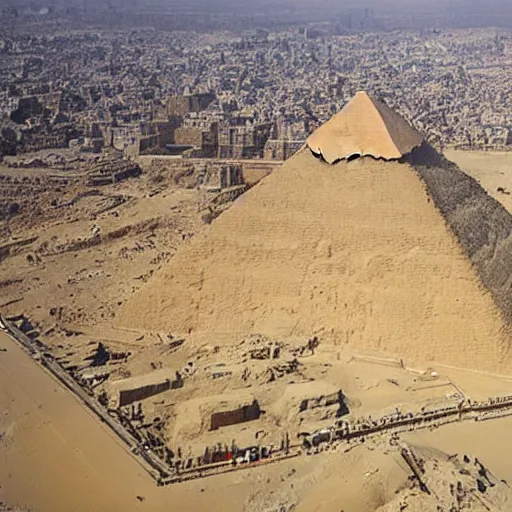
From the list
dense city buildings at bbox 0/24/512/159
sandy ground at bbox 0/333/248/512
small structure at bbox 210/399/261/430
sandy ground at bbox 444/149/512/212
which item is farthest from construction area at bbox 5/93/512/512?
dense city buildings at bbox 0/24/512/159

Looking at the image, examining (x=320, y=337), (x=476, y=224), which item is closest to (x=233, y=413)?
(x=320, y=337)

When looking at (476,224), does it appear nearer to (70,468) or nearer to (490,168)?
(70,468)

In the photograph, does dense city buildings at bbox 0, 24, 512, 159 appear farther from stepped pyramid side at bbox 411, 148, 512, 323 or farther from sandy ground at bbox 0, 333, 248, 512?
sandy ground at bbox 0, 333, 248, 512

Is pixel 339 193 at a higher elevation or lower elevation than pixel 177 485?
higher

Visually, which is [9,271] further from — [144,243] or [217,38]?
[217,38]

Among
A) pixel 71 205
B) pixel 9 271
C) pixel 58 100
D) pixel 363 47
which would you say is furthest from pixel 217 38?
pixel 9 271

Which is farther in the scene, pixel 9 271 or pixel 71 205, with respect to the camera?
pixel 71 205
